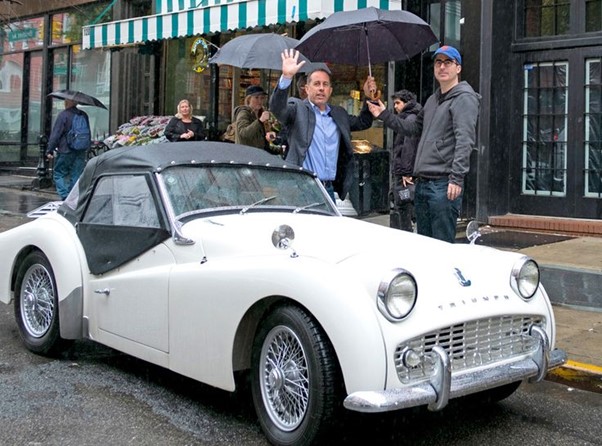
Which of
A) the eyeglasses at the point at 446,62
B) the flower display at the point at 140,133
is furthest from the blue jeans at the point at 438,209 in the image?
the flower display at the point at 140,133

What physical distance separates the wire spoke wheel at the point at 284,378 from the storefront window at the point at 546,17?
865 centimetres

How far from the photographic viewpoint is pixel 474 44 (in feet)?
36.5

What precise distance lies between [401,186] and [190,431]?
14.7 feet

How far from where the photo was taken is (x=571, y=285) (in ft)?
23.8

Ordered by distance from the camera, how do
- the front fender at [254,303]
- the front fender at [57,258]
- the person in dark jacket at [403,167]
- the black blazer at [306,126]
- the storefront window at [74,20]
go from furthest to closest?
the storefront window at [74,20] < the person in dark jacket at [403,167] < the black blazer at [306,126] < the front fender at [57,258] < the front fender at [254,303]

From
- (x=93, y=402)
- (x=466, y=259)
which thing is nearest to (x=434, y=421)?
(x=466, y=259)

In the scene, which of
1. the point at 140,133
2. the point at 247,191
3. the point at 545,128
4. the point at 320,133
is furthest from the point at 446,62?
the point at 140,133

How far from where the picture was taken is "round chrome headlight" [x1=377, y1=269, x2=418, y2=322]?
3.44 m

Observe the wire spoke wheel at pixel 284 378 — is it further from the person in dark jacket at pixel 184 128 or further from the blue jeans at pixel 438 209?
the person in dark jacket at pixel 184 128

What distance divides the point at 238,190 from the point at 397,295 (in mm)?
1742

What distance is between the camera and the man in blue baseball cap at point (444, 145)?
5.66 meters

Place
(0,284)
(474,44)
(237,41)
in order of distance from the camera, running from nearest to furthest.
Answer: (0,284), (237,41), (474,44)

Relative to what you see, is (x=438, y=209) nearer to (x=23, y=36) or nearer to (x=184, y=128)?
(x=184, y=128)

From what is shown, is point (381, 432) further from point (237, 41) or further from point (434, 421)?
point (237, 41)
